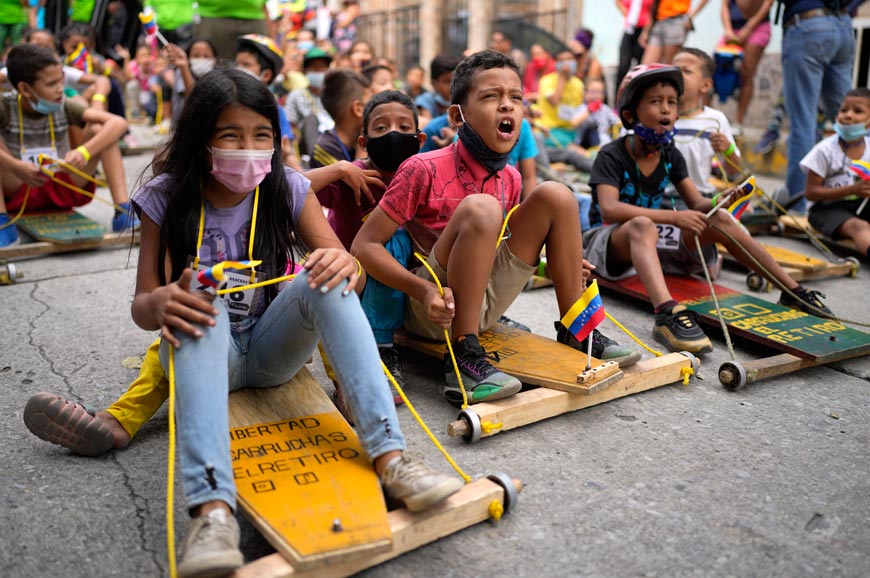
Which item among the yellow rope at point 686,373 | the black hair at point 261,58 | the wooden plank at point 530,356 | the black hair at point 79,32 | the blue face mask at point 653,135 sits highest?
the black hair at point 79,32

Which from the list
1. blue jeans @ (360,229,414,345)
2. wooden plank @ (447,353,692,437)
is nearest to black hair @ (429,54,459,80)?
blue jeans @ (360,229,414,345)

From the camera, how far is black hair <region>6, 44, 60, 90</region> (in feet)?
14.9

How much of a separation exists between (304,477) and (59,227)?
12.3 ft

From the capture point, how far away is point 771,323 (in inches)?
136

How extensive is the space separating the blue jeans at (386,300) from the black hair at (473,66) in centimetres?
60

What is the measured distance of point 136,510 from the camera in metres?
2.05

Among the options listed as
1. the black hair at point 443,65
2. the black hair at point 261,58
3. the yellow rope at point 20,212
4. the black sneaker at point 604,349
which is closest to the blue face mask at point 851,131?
the black sneaker at point 604,349

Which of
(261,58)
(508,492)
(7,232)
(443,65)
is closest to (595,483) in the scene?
(508,492)

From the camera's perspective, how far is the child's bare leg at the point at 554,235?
9.06 ft

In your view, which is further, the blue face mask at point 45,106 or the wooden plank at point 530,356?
the blue face mask at point 45,106

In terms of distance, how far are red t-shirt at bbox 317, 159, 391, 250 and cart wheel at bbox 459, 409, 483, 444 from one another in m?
1.18

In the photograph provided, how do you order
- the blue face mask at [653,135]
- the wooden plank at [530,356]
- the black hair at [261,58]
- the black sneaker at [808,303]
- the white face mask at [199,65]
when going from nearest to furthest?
1. the wooden plank at [530,356]
2. the black sneaker at [808,303]
3. the blue face mask at [653,135]
4. the black hair at [261,58]
5. the white face mask at [199,65]

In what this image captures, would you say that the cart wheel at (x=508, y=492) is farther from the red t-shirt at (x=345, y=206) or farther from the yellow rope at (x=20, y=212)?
the yellow rope at (x=20, y=212)

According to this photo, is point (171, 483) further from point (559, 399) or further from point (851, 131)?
point (851, 131)
